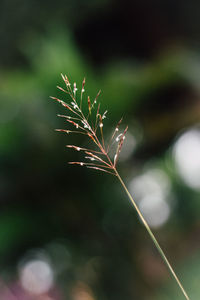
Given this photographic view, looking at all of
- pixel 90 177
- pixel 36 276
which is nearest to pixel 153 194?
pixel 90 177

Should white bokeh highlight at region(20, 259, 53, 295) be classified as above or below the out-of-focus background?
below

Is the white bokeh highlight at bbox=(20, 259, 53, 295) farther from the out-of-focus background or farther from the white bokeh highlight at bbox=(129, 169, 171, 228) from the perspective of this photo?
the white bokeh highlight at bbox=(129, 169, 171, 228)

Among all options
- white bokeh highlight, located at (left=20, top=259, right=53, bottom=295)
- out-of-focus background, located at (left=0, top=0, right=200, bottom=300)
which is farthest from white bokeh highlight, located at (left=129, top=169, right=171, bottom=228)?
white bokeh highlight, located at (left=20, top=259, right=53, bottom=295)

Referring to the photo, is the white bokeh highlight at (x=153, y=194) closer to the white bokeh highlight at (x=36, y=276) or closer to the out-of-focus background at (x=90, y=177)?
the out-of-focus background at (x=90, y=177)

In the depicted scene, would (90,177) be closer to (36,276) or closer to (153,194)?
(153,194)

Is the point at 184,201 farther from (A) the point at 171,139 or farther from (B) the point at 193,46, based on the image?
(B) the point at 193,46

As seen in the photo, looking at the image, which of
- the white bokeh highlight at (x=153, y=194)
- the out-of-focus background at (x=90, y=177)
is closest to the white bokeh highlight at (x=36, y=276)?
the out-of-focus background at (x=90, y=177)

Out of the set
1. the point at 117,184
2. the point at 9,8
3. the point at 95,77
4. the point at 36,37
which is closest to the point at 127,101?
the point at 95,77

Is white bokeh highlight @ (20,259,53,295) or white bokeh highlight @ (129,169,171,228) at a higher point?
white bokeh highlight @ (129,169,171,228)

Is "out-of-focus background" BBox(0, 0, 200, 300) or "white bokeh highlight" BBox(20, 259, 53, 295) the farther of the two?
"out-of-focus background" BBox(0, 0, 200, 300)
